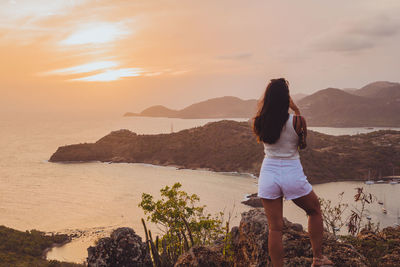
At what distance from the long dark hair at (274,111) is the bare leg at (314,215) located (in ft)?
2.36

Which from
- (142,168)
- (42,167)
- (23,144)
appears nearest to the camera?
(142,168)

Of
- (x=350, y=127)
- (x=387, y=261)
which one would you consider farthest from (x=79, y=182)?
(x=350, y=127)

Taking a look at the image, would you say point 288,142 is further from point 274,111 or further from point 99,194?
point 99,194

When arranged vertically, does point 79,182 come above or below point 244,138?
below

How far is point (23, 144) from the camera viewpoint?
147 meters

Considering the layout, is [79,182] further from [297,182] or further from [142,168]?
[297,182]

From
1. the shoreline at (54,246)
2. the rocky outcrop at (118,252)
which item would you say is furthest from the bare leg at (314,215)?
the shoreline at (54,246)

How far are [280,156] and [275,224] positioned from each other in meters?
0.76

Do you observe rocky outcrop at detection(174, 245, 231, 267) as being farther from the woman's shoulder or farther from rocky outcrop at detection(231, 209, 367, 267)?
the woman's shoulder

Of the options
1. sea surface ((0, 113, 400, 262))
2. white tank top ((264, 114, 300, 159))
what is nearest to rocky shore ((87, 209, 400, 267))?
white tank top ((264, 114, 300, 159))

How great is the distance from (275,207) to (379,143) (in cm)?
10272

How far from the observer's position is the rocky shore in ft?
13.9

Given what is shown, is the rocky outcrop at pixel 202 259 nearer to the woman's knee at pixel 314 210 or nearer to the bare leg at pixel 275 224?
the bare leg at pixel 275 224

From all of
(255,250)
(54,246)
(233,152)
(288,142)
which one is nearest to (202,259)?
(255,250)
